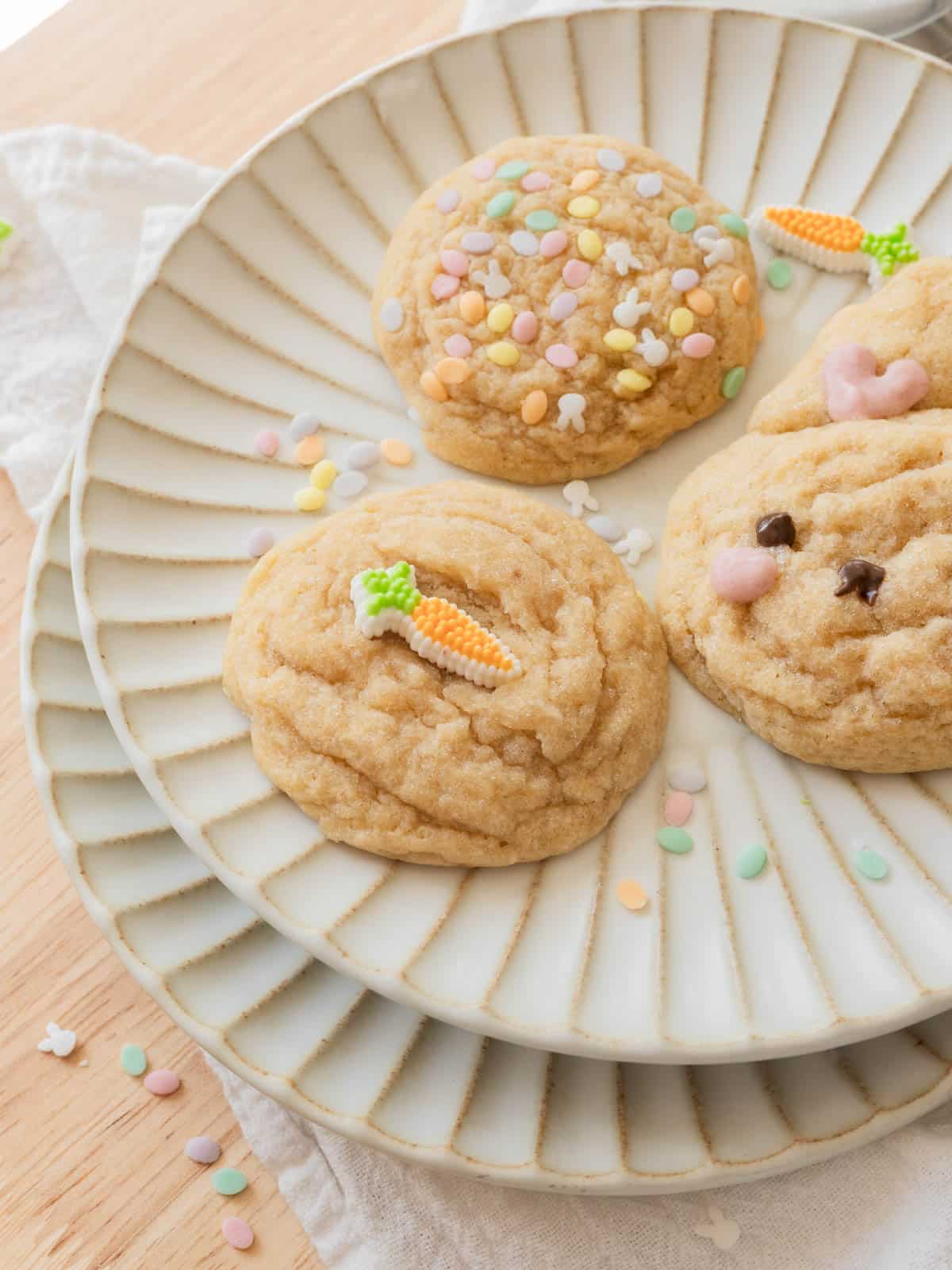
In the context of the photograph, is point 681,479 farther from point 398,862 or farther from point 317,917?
point 317,917

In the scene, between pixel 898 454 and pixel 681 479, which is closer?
pixel 898 454

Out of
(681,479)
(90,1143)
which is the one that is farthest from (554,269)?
(90,1143)

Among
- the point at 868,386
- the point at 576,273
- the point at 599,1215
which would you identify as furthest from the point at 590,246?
the point at 599,1215

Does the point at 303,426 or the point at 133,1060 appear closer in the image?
the point at 133,1060

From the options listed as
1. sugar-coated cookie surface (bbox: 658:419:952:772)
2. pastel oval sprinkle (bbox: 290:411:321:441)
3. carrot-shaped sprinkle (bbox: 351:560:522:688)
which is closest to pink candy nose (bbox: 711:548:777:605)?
sugar-coated cookie surface (bbox: 658:419:952:772)

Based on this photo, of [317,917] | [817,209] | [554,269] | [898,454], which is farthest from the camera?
[817,209]

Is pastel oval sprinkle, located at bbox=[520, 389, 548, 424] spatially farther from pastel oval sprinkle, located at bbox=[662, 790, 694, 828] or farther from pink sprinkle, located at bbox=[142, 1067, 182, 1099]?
pink sprinkle, located at bbox=[142, 1067, 182, 1099]

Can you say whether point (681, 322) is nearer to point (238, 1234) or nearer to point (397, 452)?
point (397, 452)
